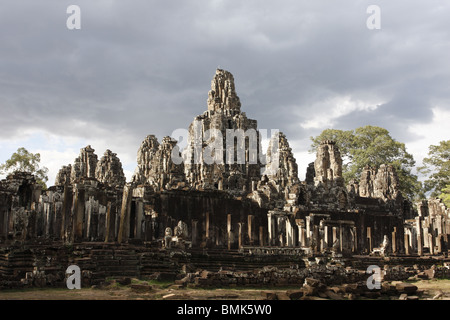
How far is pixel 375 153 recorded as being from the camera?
5772 centimetres

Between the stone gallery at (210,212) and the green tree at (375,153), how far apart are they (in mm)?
7036

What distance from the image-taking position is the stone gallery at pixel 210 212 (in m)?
19.9

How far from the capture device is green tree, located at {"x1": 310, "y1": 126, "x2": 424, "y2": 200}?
56031mm

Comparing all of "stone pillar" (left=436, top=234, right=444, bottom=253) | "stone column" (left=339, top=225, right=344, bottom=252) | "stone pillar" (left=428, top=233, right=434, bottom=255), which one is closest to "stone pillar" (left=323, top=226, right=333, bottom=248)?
"stone column" (left=339, top=225, right=344, bottom=252)

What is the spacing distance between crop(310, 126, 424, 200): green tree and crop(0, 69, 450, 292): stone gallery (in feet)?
23.1

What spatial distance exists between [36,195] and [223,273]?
13780mm

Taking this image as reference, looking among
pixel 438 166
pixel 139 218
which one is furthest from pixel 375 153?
pixel 139 218

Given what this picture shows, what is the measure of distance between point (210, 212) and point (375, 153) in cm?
3084

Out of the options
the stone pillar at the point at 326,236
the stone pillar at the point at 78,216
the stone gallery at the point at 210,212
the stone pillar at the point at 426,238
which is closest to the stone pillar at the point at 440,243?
the stone gallery at the point at 210,212

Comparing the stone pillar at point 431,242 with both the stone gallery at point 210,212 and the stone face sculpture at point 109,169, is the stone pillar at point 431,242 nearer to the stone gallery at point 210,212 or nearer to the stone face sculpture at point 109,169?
the stone gallery at point 210,212

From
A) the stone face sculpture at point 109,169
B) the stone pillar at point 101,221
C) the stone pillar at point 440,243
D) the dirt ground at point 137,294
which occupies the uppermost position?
the stone face sculpture at point 109,169

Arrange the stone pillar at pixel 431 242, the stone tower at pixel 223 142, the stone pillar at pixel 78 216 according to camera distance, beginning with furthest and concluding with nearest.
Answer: the stone tower at pixel 223 142 → the stone pillar at pixel 431 242 → the stone pillar at pixel 78 216
